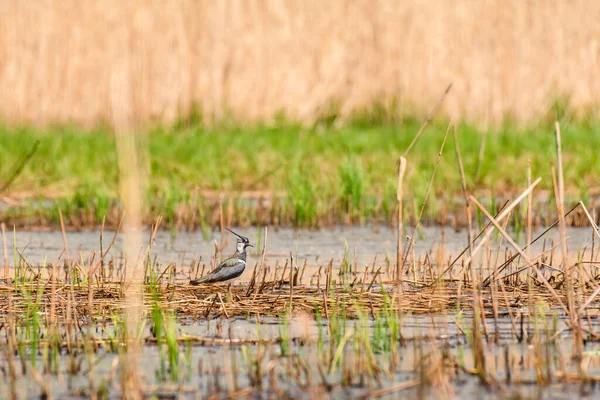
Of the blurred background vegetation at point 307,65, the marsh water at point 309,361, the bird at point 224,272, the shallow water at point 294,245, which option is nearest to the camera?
the marsh water at point 309,361

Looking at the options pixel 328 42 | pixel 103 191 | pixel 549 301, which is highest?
pixel 328 42

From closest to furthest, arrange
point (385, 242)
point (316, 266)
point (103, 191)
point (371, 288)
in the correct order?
point (371, 288) < point (316, 266) < point (385, 242) < point (103, 191)

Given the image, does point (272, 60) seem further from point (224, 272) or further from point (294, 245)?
point (224, 272)

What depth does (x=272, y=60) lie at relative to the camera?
12.9 metres

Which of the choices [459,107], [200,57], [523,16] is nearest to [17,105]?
[200,57]

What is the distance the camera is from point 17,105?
42.4 feet

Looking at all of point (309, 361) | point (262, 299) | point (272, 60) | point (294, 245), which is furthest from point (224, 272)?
point (272, 60)

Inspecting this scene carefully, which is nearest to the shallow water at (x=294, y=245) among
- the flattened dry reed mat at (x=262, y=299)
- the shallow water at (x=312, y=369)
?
the flattened dry reed mat at (x=262, y=299)

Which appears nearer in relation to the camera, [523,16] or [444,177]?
[444,177]

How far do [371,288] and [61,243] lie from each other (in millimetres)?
2689

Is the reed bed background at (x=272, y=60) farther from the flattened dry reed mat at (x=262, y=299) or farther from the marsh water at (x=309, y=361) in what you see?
the marsh water at (x=309, y=361)

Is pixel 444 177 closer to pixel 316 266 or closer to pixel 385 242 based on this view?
pixel 385 242

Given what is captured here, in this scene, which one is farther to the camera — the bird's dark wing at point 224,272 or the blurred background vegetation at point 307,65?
the blurred background vegetation at point 307,65

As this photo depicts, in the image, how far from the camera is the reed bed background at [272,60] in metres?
12.8
